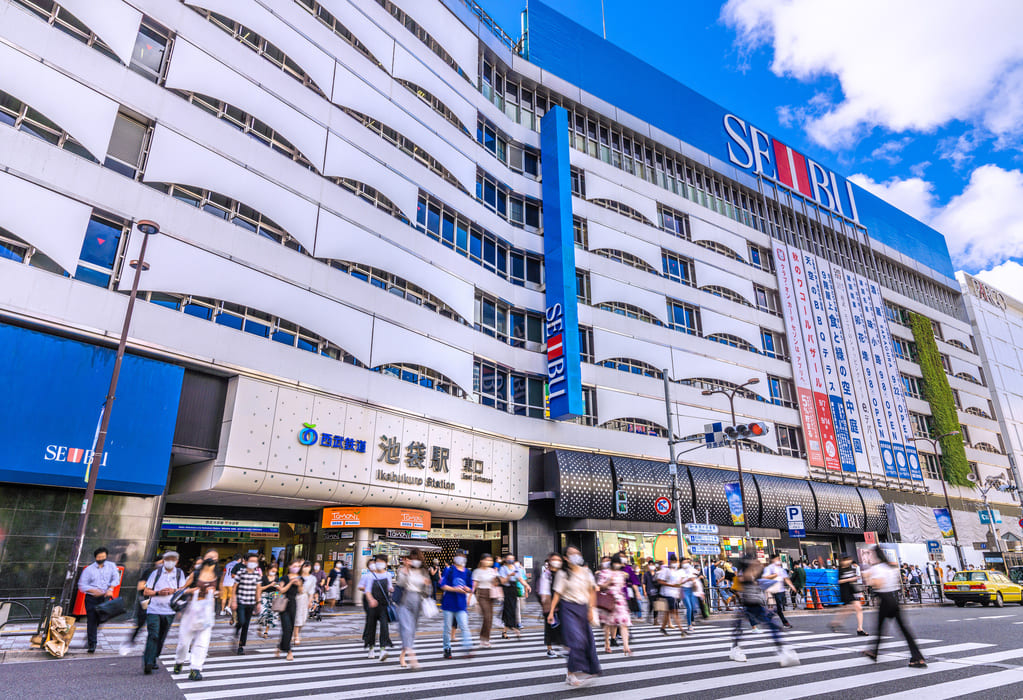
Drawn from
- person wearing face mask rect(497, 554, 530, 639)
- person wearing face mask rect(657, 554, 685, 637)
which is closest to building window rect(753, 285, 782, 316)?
person wearing face mask rect(657, 554, 685, 637)

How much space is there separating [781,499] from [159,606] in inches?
1259

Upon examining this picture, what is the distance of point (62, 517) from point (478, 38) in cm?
2774

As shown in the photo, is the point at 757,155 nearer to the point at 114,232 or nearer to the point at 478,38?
the point at 478,38

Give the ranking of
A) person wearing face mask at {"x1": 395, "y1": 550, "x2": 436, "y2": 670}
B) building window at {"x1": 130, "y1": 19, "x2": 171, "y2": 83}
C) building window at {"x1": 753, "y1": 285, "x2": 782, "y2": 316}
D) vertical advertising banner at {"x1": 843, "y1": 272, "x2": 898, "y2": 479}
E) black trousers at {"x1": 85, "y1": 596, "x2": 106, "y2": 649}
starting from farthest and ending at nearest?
vertical advertising banner at {"x1": 843, "y1": 272, "x2": 898, "y2": 479} → building window at {"x1": 753, "y1": 285, "x2": 782, "y2": 316} → building window at {"x1": 130, "y1": 19, "x2": 171, "y2": 83} → black trousers at {"x1": 85, "y1": 596, "x2": 106, "y2": 649} → person wearing face mask at {"x1": 395, "y1": 550, "x2": 436, "y2": 670}

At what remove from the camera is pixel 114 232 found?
666 inches

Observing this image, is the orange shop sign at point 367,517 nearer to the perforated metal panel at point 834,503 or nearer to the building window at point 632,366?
the building window at point 632,366

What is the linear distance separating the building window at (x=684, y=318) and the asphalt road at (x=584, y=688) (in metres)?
23.9

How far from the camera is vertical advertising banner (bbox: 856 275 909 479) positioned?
41844 mm

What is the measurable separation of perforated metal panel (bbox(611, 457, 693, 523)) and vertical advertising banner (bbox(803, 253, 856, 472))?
1445 centimetres

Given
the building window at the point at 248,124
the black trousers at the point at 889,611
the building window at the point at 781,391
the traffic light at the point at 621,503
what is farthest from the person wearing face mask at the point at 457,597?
the building window at the point at 781,391

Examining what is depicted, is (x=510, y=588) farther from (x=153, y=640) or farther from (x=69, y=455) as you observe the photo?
(x=69, y=455)

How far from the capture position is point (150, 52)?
61.4 ft

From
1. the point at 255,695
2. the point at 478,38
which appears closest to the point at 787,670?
the point at 255,695

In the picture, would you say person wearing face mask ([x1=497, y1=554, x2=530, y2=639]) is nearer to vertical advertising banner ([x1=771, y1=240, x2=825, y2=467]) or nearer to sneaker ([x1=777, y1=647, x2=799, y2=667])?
sneaker ([x1=777, y1=647, x2=799, y2=667])
